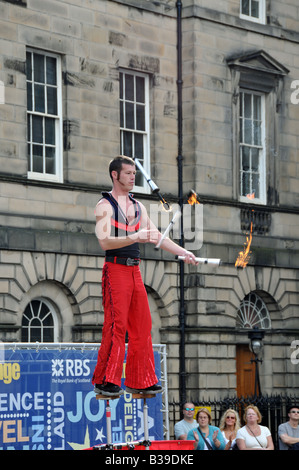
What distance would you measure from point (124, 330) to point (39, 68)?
13.2 m

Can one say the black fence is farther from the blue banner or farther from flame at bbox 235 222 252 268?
the blue banner

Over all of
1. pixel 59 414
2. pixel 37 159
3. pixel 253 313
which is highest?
pixel 37 159

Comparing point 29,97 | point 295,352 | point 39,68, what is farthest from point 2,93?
point 295,352

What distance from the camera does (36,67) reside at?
22125 mm

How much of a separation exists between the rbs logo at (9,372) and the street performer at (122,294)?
4895mm

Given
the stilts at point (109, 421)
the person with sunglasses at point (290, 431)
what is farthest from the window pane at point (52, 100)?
the stilts at point (109, 421)

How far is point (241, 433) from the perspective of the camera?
1481 cm

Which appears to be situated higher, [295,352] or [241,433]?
[295,352]

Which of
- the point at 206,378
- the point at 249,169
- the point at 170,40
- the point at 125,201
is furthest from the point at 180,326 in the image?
the point at 125,201

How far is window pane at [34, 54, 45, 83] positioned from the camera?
22109mm

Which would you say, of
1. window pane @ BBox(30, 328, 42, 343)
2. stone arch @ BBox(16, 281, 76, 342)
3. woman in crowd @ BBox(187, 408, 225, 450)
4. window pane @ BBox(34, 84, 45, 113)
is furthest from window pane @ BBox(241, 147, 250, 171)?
woman in crowd @ BBox(187, 408, 225, 450)

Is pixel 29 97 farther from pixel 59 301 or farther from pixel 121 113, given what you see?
pixel 59 301
